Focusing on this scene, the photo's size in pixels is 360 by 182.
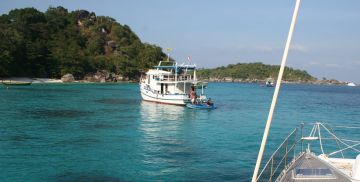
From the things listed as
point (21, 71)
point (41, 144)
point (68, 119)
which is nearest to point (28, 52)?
point (21, 71)

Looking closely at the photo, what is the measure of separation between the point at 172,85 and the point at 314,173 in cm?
5344

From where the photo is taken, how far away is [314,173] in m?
11.5

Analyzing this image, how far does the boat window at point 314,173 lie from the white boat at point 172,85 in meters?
49.4

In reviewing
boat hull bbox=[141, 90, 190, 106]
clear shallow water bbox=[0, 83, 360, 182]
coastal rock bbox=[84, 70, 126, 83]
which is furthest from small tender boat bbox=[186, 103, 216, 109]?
coastal rock bbox=[84, 70, 126, 83]

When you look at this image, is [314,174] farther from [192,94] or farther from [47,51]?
[47,51]

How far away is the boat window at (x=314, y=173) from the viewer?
37.2 ft

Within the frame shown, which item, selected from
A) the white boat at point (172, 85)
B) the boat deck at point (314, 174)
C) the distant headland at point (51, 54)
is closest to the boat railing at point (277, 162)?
the boat deck at point (314, 174)

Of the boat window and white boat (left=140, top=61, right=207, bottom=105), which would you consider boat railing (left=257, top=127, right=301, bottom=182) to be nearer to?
the boat window

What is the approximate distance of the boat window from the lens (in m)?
11.3

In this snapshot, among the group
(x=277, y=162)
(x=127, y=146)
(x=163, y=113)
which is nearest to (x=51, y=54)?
(x=163, y=113)

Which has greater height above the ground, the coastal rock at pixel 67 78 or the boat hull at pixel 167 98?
the coastal rock at pixel 67 78

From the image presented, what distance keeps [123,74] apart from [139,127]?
145m

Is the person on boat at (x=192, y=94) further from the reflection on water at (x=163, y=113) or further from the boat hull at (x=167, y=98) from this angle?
the reflection on water at (x=163, y=113)

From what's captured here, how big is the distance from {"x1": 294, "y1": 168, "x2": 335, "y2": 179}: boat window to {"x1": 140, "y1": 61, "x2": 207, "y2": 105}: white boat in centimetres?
4940
